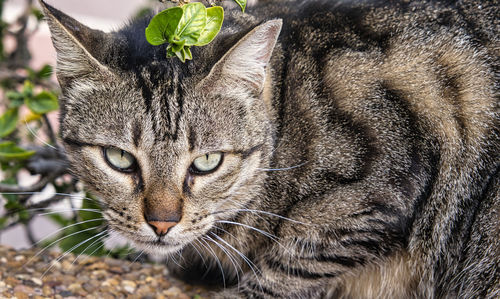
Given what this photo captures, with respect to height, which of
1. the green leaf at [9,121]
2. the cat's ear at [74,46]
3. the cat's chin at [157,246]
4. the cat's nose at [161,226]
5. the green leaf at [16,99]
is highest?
the cat's ear at [74,46]

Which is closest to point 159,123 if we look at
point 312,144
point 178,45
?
point 178,45

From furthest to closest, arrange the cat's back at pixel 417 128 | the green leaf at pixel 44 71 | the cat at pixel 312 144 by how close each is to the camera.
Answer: the green leaf at pixel 44 71
the cat's back at pixel 417 128
the cat at pixel 312 144

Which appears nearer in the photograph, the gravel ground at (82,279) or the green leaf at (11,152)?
the gravel ground at (82,279)

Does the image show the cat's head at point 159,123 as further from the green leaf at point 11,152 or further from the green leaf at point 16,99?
the green leaf at point 16,99

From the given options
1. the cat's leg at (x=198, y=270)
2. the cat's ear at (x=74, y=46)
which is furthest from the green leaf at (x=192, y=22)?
the cat's leg at (x=198, y=270)

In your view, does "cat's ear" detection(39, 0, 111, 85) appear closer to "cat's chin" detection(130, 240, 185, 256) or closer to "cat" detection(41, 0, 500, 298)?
"cat" detection(41, 0, 500, 298)

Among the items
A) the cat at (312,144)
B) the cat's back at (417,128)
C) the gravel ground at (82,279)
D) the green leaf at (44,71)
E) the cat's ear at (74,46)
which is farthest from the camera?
the green leaf at (44,71)

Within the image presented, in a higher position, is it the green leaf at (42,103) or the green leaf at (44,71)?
the green leaf at (44,71)

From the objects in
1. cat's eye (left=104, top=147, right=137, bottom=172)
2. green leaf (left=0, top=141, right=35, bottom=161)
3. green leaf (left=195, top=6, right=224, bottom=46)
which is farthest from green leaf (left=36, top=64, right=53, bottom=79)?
green leaf (left=195, top=6, right=224, bottom=46)
